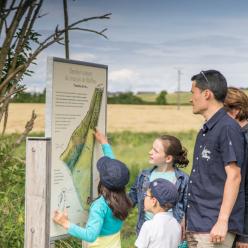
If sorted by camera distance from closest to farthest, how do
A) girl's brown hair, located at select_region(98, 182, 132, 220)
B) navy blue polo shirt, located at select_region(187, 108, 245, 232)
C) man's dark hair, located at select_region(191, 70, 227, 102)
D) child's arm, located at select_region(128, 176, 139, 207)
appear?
navy blue polo shirt, located at select_region(187, 108, 245, 232) < man's dark hair, located at select_region(191, 70, 227, 102) < girl's brown hair, located at select_region(98, 182, 132, 220) < child's arm, located at select_region(128, 176, 139, 207)

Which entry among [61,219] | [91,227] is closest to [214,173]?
[91,227]

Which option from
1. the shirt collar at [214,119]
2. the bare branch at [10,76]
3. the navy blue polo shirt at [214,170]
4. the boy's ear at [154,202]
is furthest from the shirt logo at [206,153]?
the bare branch at [10,76]

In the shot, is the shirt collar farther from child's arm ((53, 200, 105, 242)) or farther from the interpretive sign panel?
the interpretive sign panel

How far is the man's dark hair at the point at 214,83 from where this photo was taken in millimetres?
4148

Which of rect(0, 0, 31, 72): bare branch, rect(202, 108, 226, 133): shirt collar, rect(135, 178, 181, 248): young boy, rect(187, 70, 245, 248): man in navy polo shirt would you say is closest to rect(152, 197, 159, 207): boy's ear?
rect(135, 178, 181, 248): young boy

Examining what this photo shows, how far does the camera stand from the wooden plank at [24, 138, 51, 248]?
178 inches

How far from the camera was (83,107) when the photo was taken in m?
4.90

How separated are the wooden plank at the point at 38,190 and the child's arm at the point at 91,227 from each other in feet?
0.50

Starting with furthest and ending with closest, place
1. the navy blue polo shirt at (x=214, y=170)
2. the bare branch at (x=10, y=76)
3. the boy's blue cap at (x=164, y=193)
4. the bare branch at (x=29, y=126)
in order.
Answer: the bare branch at (x=29, y=126) → the bare branch at (x=10, y=76) → the boy's blue cap at (x=164, y=193) → the navy blue polo shirt at (x=214, y=170)

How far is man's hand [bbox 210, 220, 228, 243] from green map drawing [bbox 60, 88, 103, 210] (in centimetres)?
130

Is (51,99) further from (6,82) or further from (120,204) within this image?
(6,82)

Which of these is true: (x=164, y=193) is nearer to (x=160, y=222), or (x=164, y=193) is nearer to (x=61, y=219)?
(x=160, y=222)

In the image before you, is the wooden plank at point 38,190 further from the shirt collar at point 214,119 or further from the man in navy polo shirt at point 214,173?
the shirt collar at point 214,119

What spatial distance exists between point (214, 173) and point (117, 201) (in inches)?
29.9
